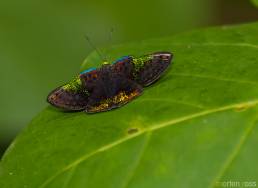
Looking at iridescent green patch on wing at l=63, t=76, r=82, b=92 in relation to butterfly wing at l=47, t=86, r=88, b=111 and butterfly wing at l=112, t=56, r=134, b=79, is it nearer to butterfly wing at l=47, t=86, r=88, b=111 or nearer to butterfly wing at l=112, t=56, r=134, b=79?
butterfly wing at l=47, t=86, r=88, b=111

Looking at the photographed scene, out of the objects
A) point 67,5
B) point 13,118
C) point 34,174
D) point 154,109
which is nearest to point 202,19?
point 67,5

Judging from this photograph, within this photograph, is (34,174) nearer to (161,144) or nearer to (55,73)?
(161,144)

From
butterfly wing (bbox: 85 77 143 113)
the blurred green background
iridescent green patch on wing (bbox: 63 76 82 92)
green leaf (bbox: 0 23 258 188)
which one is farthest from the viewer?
the blurred green background

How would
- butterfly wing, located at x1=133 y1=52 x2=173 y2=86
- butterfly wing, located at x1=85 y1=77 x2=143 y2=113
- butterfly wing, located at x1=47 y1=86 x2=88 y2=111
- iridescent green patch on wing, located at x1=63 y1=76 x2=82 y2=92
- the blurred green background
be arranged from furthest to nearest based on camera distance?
the blurred green background, iridescent green patch on wing, located at x1=63 y1=76 x2=82 y2=92, butterfly wing, located at x1=47 y1=86 x2=88 y2=111, butterfly wing, located at x1=133 y1=52 x2=173 y2=86, butterfly wing, located at x1=85 y1=77 x2=143 y2=113

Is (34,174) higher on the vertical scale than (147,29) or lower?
higher

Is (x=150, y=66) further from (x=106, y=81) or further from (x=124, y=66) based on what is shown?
(x=106, y=81)

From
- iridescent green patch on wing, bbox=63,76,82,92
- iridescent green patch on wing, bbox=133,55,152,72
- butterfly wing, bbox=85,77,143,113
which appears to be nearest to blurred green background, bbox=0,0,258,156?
iridescent green patch on wing, bbox=63,76,82,92
